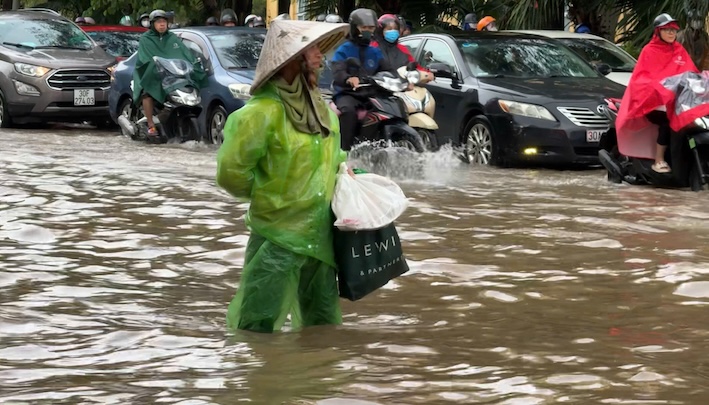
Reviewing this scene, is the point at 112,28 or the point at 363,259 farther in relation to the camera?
the point at 112,28

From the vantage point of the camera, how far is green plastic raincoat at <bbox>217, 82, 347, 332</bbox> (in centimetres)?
604

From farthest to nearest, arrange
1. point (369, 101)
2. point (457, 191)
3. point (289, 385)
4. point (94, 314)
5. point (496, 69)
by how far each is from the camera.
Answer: point (496, 69) < point (369, 101) < point (457, 191) < point (94, 314) < point (289, 385)

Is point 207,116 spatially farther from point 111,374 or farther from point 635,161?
point 111,374

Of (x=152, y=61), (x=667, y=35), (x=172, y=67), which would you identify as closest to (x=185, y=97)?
(x=172, y=67)

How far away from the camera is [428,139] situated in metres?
14.9

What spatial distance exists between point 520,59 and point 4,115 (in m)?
8.38

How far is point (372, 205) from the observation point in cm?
623

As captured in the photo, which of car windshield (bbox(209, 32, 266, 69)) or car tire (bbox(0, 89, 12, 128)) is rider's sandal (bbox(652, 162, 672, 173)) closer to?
car windshield (bbox(209, 32, 266, 69))

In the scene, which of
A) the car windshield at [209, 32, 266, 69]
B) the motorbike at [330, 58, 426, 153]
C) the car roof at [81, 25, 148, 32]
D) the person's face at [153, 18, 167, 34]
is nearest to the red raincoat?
the motorbike at [330, 58, 426, 153]

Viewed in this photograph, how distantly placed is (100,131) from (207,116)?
3.99m

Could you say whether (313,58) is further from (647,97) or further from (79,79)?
(79,79)

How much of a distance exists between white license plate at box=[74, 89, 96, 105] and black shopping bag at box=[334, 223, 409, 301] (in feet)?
52.5

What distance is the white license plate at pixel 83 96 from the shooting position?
21.8 m

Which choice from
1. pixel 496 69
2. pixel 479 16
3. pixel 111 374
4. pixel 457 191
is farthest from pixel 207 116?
pixel 111 374
